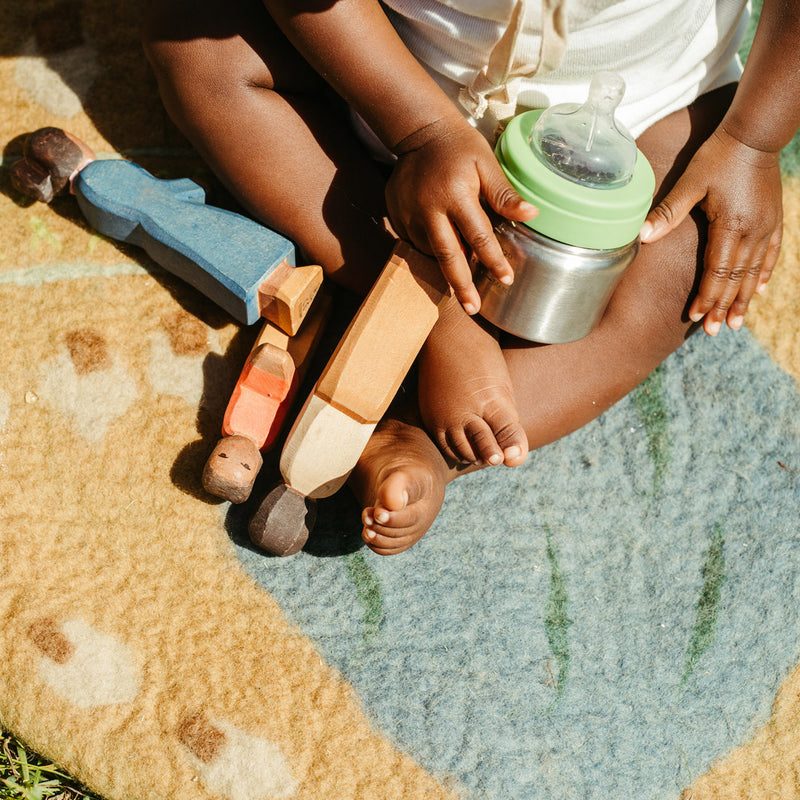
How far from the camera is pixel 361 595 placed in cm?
88

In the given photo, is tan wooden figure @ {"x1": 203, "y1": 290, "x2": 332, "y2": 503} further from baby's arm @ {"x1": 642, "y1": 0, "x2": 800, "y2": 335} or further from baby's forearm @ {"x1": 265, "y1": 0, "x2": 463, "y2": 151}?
baby's arm @ {"x1": 642, "y1": 0, "x2": 800, "y2": 335}

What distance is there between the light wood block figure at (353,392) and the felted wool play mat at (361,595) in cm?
8

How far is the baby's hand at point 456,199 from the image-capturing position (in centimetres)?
78

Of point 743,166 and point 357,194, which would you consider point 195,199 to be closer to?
point 357,194

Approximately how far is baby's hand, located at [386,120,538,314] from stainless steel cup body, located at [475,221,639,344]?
18mm

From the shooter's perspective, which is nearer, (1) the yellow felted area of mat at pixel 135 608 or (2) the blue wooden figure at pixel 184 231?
(1) the yellow felted area of mat at pixel 135 608

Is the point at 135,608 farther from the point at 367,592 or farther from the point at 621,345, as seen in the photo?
the point at 621,345

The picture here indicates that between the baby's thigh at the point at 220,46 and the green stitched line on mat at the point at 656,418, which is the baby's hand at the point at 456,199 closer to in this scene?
the baby's thigh at the point at 220,46

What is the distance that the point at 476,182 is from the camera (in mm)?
781

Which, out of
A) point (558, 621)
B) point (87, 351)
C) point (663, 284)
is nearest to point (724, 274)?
point (663, 284)

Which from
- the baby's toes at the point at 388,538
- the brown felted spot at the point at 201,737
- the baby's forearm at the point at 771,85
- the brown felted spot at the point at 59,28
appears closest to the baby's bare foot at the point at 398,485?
the baby's toes at the point at 388,538

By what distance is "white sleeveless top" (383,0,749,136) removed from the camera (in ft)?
2.70

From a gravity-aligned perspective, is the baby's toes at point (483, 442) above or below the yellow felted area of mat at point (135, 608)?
above

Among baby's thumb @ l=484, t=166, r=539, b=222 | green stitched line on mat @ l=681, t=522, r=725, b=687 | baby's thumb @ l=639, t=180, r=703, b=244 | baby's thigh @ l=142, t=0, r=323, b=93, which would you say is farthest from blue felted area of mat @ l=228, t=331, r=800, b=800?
baby's thigh @ l=142, t=0, r=323, b=93
